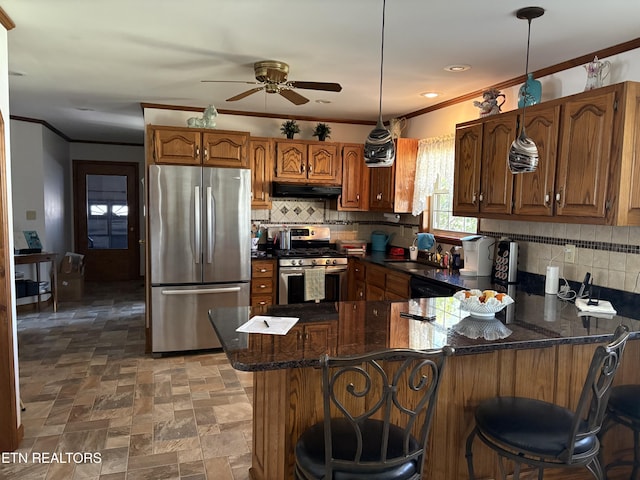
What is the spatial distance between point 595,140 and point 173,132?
353 cm

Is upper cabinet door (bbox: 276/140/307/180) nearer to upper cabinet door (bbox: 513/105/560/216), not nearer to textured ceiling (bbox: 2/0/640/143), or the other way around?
textured ceiling (bbox: 2/0/640/143)

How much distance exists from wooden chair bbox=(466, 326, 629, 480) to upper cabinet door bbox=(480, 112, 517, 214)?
170cm

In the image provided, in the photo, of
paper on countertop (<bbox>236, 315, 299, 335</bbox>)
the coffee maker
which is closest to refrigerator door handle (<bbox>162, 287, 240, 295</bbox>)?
the coffee maker

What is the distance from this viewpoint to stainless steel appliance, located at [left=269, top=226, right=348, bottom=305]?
5012mm

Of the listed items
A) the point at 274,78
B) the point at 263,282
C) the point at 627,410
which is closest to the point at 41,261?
the point at 263,282

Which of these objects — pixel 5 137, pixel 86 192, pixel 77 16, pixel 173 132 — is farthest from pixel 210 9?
pixel 86 192

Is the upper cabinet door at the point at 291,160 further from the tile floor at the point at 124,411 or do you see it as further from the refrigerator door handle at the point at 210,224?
the tile floor at the point at 124,411

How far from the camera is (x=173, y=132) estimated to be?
176 inches

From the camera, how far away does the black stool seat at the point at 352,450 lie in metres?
1.54

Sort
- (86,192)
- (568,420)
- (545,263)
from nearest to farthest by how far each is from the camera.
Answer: (568,420) < (545,263) < (86,192)

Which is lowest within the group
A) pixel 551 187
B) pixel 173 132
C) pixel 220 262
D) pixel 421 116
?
pixel 220 262

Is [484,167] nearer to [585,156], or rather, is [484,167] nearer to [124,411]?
[585,156]

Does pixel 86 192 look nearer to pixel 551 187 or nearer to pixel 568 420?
pixel 551 187

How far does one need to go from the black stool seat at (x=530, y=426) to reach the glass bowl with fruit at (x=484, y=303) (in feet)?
1.52
